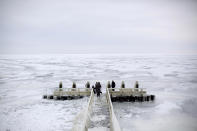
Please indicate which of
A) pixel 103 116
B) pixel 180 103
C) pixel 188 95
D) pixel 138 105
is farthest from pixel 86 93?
pixel 188 95

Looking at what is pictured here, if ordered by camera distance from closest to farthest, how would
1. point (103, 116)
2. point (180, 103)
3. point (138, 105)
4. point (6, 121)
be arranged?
point (103, 116)
point (6, 121)
point (138, 105)
point (180, 103)

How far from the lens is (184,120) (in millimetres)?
17891

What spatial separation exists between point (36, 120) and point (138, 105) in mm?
11068

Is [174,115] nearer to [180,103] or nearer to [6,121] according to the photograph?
[180,103]

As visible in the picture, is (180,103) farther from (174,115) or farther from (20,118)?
(20,118)

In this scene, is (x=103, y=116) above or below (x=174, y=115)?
above

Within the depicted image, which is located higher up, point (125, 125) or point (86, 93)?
point (86, 93)

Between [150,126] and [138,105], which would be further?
[138,105]

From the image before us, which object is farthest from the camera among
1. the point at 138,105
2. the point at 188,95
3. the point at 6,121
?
the point at 188,95

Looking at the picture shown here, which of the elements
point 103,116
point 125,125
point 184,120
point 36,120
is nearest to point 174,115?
point 184,120

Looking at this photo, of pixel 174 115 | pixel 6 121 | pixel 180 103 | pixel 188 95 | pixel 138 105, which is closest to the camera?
pixel 6 121

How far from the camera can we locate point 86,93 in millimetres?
23453

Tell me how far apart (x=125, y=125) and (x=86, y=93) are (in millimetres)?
8018

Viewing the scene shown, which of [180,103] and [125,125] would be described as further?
[180,103]
